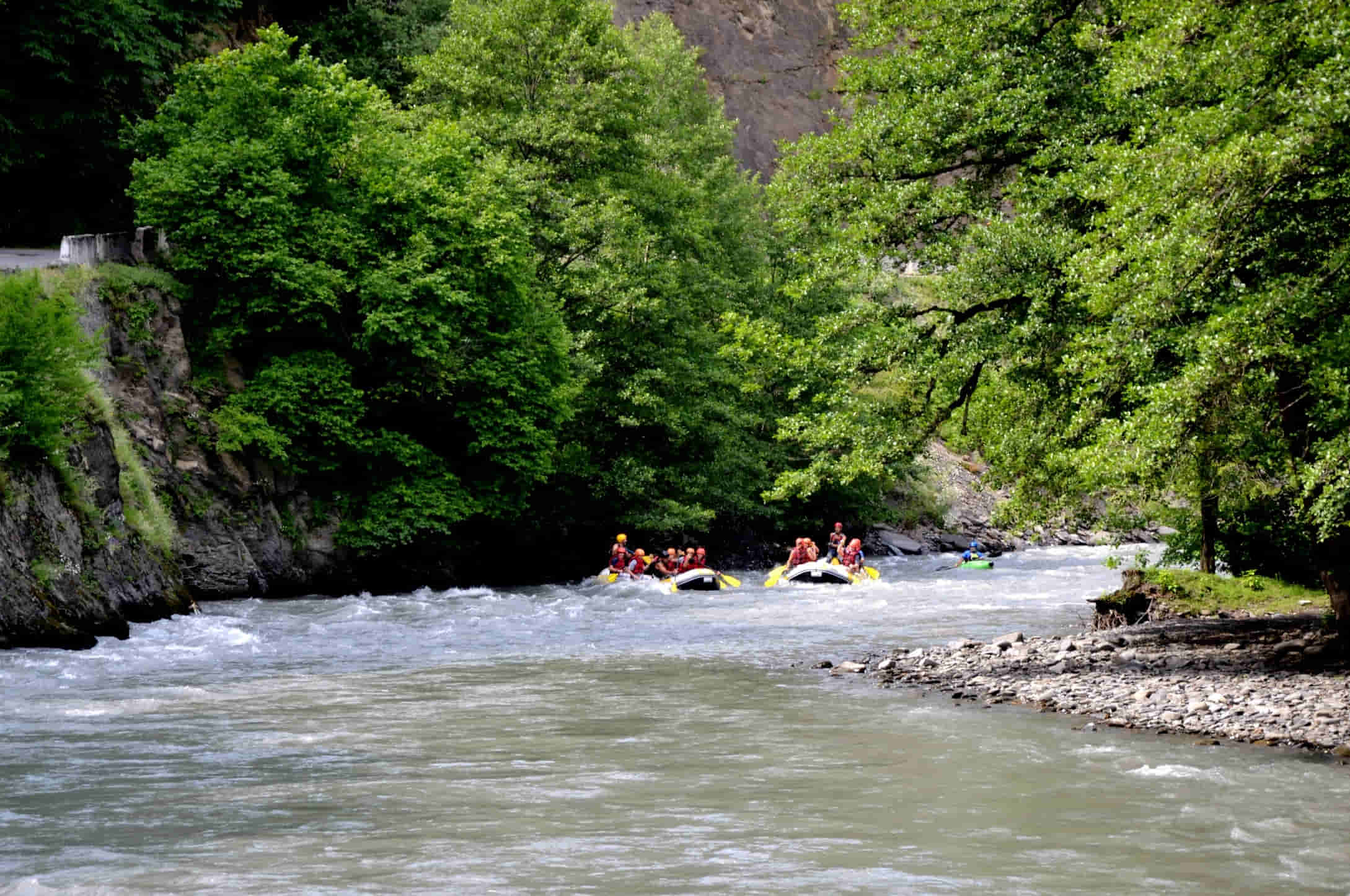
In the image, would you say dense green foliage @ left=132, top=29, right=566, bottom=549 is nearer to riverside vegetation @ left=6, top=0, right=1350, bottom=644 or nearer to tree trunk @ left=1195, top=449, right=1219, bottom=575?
riverside vegetation @ left=6, top=0, right=1350, bottom=644

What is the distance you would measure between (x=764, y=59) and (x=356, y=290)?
176 ft

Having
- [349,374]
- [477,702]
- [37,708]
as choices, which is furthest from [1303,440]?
[349,374]

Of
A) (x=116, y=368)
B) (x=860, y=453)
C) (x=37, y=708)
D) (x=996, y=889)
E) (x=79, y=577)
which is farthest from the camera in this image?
(x=116, y=368)

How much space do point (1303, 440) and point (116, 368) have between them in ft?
65.9

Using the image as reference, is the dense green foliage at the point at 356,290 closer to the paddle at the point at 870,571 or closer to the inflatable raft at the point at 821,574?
the inflatable raft at the point at 821,574

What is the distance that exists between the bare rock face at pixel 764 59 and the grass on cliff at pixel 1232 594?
2241 inches

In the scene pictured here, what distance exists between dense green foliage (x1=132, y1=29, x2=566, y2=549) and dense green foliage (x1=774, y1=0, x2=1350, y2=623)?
11170mm

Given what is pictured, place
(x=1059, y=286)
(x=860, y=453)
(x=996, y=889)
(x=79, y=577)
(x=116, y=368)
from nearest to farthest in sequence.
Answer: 1. (x=996, y=889)
2. (x=1059, y=286)
3. (x=860, y=453)
4. (x=79, y=577)
5. (x=116, y=368)

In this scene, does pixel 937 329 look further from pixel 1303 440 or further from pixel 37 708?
pixel 37 708

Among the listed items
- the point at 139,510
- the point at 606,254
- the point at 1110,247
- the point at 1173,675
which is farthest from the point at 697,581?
the point at 1110,247

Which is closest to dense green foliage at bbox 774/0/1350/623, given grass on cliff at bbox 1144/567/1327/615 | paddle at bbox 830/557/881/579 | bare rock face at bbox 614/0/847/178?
grass on cliff at bbox 1144/567/1327/615

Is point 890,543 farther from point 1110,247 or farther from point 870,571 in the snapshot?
point 1110,247

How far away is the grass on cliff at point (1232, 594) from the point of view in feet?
56.5

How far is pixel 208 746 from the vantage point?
1104cm
